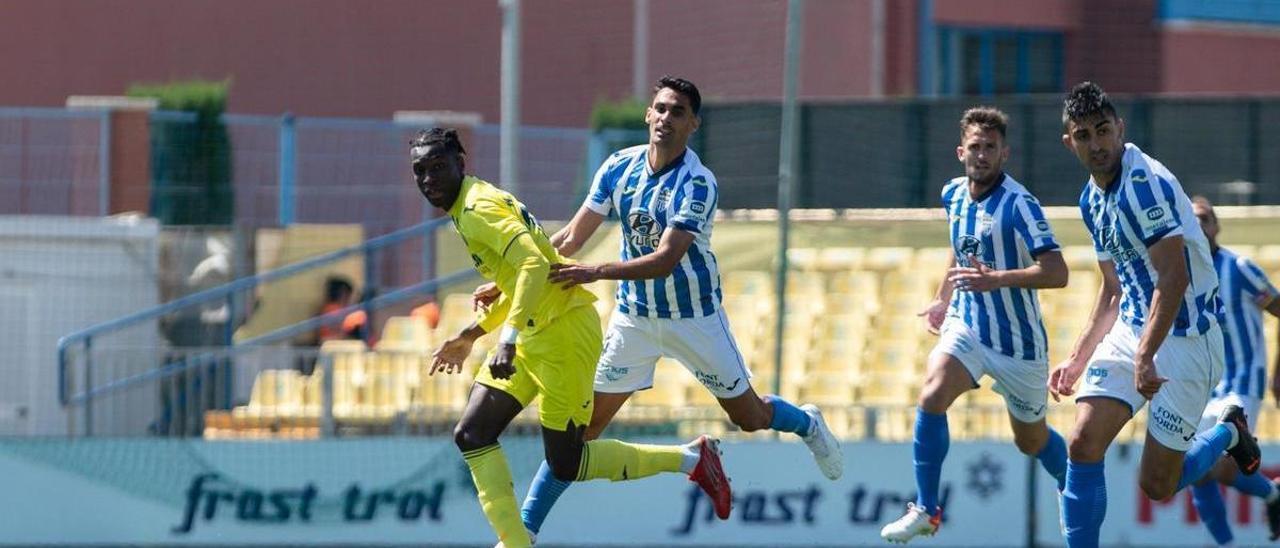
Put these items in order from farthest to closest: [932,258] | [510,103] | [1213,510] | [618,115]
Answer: [618,115]
[510,103]
[932,258]
[1213,510]

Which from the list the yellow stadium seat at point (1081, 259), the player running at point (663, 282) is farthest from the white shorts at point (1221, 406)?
the yellow stadium seat at point (1081, 259)

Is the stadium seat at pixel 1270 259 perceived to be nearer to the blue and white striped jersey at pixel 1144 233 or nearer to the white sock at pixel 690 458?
the blue and white striped jersey at pixel 1144 233

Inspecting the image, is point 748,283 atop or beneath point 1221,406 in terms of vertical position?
atop

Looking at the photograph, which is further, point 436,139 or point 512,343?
point 436,139

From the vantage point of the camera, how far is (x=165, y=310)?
16453 mm

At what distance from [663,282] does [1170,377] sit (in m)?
2.20

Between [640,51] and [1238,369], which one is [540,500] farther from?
[640,51]

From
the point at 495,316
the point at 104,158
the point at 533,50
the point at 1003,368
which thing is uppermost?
the point at 533,50

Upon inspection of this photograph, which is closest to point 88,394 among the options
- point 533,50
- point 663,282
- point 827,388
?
point 827,388

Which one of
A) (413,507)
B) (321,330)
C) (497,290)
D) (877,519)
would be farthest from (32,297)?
(497,290)

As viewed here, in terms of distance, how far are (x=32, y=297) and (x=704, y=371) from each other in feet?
27.7

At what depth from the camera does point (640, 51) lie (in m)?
22.5

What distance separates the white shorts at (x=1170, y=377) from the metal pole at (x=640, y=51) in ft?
45.4

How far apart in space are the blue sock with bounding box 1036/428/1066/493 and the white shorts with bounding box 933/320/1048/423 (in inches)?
11.7
